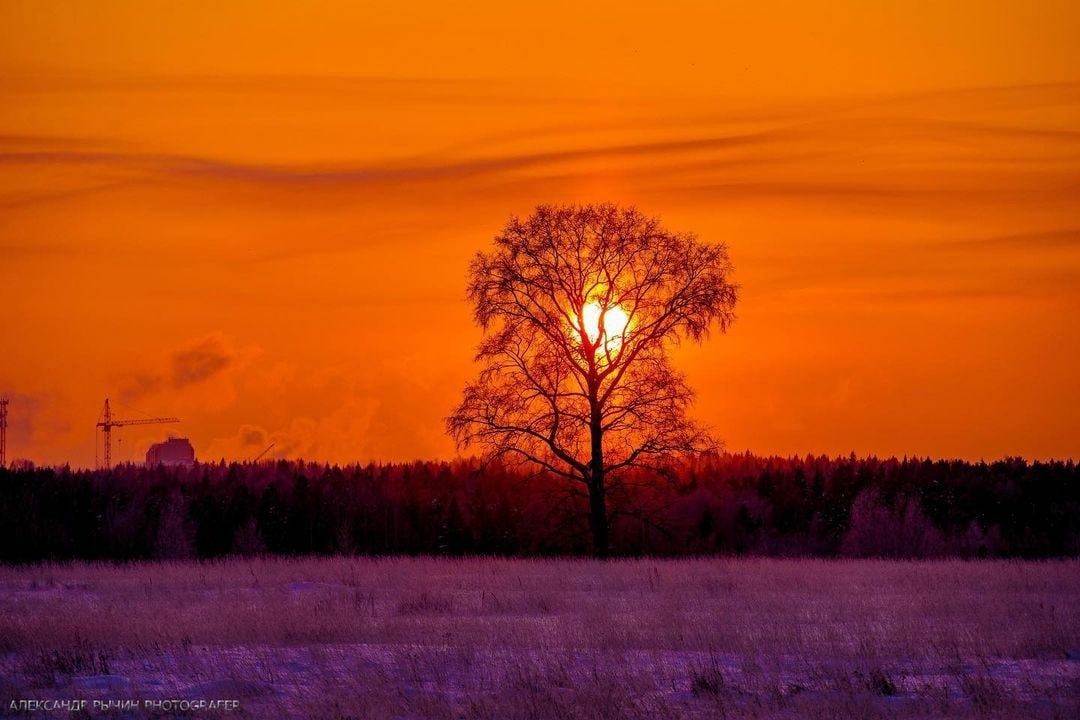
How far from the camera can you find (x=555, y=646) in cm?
2194

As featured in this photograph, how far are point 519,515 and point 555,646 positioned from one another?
28441 mm

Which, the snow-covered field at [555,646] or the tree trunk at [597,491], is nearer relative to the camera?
the snow-covered field at [555,646]

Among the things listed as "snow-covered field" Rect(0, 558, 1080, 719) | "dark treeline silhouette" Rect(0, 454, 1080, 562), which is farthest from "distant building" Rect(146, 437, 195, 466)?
"snow-covered field" Rect(0, 558, 1080, 719)

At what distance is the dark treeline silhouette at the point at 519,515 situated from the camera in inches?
1935

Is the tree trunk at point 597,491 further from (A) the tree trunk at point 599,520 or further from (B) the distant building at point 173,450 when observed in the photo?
(B) the distant building at point 173,450

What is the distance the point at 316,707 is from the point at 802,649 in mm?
8211

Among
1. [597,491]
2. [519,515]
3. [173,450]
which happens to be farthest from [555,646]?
[173,450]

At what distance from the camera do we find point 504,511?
5059 cm

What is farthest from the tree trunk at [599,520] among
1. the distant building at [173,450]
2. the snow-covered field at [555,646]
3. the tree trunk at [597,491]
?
the distant building at [173,450]

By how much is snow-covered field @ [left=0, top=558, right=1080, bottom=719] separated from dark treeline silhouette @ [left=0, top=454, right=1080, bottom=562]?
13056 mm

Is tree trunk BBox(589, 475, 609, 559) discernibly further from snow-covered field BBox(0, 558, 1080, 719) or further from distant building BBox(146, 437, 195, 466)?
distant building BBox(146, 437, 195, 466)

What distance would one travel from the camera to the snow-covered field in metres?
17.1

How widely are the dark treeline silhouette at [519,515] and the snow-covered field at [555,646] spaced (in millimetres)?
13056

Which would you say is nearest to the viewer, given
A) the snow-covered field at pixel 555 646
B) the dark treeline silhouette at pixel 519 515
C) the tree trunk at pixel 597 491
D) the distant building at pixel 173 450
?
the snow-covered field at pixel 555 646
